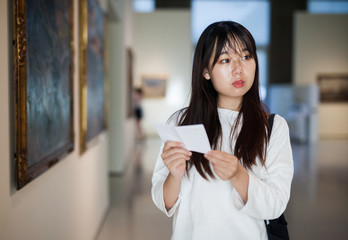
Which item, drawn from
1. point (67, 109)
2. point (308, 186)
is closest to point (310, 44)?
point (308, 186)

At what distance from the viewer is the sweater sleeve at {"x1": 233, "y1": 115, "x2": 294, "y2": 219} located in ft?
6.15

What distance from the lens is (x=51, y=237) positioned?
3.09 meters

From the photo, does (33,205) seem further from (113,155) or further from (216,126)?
(113,155)

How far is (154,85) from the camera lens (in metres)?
20.4

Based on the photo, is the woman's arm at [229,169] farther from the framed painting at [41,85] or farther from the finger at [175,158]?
the framed painting at [41,85]

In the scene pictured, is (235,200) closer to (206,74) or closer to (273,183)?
(273,183)

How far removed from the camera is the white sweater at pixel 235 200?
1894mm

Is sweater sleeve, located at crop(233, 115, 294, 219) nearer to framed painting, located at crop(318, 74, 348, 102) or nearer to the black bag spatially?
the black bag

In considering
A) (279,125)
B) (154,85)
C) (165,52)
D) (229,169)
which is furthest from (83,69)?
(165,52)

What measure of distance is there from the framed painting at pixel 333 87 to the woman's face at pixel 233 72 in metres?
20.8

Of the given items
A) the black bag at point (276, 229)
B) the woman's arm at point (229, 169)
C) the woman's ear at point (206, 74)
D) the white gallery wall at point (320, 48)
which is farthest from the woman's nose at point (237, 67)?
the white gallery wall at point (320, 48)

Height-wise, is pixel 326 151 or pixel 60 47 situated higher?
pixel 60 47

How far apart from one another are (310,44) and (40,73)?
20.7 m

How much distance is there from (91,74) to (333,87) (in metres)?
19.0
